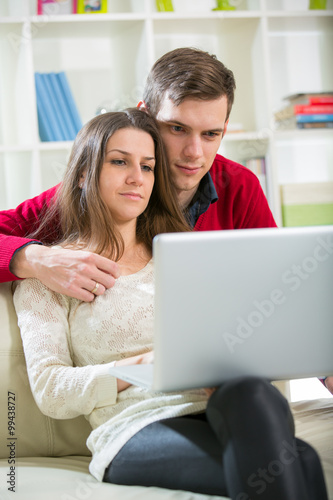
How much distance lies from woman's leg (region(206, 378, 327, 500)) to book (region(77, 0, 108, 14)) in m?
2.24

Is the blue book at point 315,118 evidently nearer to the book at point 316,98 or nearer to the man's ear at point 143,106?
the book at point 316,98

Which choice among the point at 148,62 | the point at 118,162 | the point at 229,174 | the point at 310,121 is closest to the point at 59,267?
the point at 118,162

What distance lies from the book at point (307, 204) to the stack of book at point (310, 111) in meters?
0.29

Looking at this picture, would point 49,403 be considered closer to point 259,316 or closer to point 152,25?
point 259,316

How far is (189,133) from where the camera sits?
5.60 ft

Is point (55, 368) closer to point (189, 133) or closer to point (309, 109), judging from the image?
point (189, 133)

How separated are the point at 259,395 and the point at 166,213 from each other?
0.77 meters

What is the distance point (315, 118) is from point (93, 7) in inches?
44.5

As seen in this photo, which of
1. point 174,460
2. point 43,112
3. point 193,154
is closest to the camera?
point 174,460

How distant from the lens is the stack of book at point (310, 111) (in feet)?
9.44

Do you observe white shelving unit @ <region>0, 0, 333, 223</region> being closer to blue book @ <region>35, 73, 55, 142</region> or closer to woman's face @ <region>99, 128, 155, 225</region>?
blue book @ <region>35, 73, 55, 142</region>

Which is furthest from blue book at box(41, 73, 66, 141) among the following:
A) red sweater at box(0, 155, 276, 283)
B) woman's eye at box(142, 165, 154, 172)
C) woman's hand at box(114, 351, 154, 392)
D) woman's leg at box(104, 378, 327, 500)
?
woman's leg at box(104, 378, 327, 500)

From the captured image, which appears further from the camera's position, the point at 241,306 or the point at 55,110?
the point at 55,110

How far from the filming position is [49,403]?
3.91 feet
